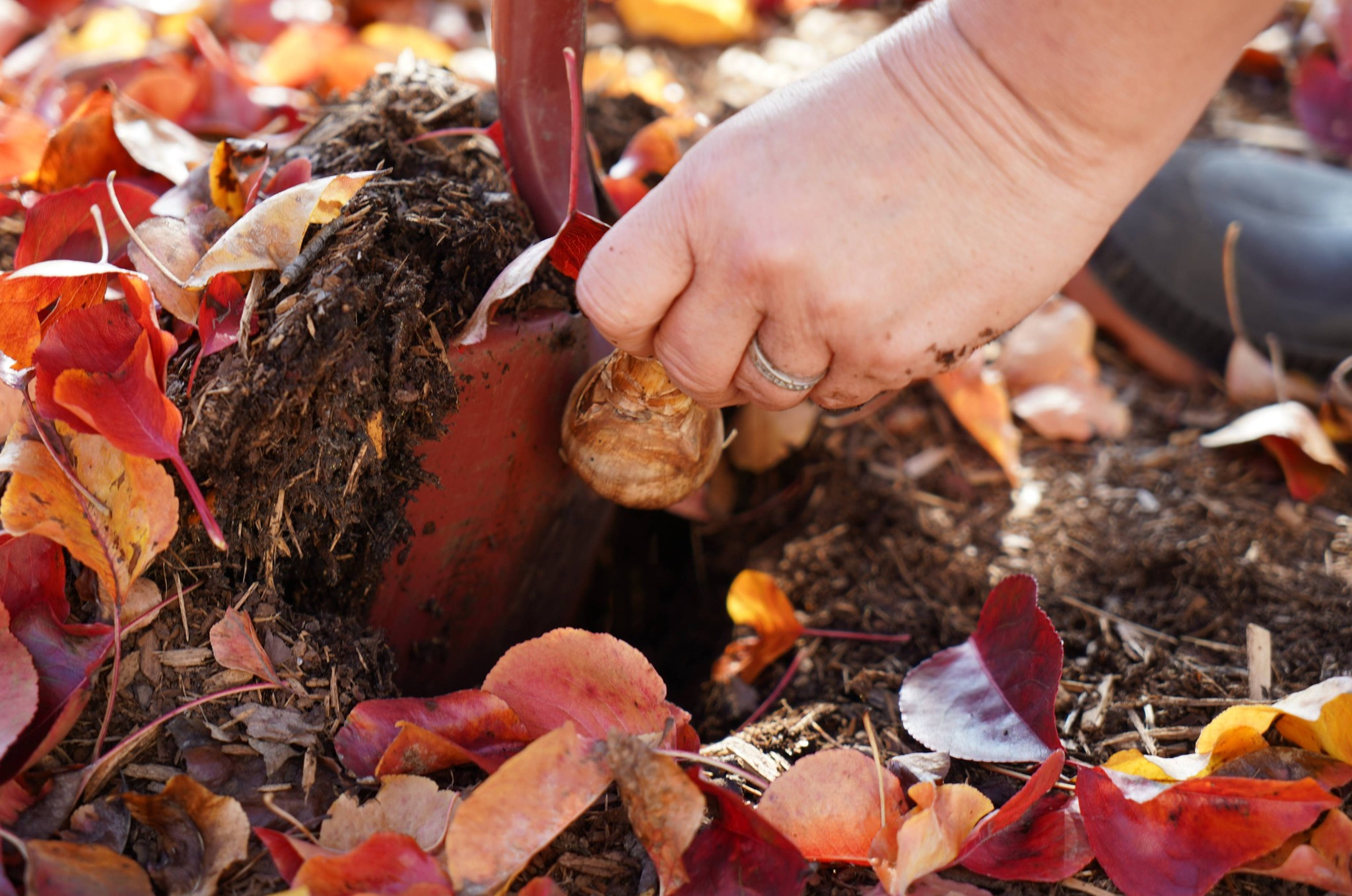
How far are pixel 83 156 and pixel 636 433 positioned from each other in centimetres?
67

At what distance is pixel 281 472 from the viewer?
0.75m

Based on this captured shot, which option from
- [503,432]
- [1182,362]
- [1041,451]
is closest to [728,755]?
[503,432]

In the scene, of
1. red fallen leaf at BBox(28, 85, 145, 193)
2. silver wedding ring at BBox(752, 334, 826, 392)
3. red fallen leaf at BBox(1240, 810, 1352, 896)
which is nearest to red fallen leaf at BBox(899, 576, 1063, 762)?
red fallen leaf at BBox(1240, 810, 1352, 896)

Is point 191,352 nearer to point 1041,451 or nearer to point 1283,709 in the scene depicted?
point 1283,709

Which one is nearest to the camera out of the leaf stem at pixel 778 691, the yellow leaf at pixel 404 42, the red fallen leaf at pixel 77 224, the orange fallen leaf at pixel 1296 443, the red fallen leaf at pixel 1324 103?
the red fallen leaf at pixel 77 224

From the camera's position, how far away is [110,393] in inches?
26.1

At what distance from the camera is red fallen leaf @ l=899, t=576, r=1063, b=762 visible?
775mm

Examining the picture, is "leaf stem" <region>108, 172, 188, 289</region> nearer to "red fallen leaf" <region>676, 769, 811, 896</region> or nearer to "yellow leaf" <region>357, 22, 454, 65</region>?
"red fallen leaf" <region>676, 769, 811, 896</region>

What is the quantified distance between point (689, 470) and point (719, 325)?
0.69 ft

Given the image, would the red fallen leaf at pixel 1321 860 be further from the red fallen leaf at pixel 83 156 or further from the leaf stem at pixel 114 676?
the red fallen leaf at pixel 83 156

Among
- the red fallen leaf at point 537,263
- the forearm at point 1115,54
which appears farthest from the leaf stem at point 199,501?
the forearm at point 1115,54

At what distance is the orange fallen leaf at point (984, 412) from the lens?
4.20 ft

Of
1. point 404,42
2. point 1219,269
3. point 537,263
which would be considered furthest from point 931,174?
point 404,42

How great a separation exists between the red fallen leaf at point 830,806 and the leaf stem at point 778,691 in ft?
0.65
